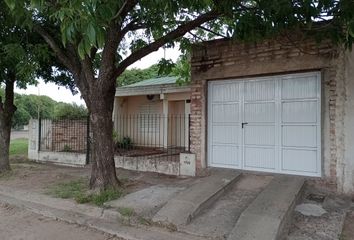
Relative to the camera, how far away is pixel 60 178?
1029 centimetres

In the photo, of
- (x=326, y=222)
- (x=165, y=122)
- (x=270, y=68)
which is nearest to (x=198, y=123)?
(x=270, y=68)

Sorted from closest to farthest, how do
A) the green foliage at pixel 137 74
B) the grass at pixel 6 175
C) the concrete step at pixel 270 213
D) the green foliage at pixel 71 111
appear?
the concrete step at pixel 270 213, the grass at pixel 6 175, the green foliage at pixel 71 111, the green foliage at pixel 137 74

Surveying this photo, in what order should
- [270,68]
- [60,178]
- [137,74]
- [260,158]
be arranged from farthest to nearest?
1. [137,74]
2. [60,178]
3. [260,158]
4. [270,68]

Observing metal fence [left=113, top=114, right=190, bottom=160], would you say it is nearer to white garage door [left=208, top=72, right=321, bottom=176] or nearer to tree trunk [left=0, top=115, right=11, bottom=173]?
tree trunk [left=0, top=115, right=11, bottom=173]

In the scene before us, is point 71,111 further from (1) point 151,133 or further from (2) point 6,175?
(2) point 6,175

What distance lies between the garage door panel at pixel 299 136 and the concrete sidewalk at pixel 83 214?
3.64m

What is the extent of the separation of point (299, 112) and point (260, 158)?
1.43 m

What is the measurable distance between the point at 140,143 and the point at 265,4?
12009 mm

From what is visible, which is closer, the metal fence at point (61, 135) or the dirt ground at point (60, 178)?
the dirt ground at point (60, 178)

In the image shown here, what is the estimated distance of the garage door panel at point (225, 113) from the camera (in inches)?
360

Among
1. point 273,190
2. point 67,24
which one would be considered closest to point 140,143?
point 273,190

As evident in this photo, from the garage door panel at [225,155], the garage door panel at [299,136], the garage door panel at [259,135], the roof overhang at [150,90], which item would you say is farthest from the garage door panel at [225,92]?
the roof overhang at [150,90]

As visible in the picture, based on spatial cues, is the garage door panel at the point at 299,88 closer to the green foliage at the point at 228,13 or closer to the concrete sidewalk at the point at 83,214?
the green foliage at the point at 228,13

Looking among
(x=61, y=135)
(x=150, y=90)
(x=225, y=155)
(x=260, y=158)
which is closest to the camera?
(x=260, y=158)
